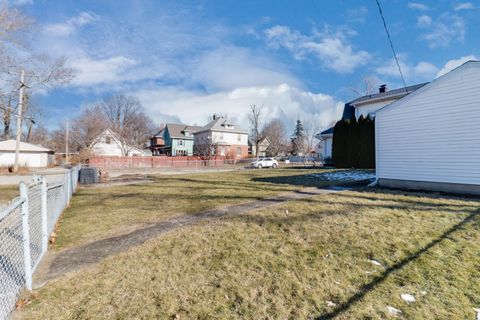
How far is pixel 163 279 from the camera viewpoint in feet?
10.5

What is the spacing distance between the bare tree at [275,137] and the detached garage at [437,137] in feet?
155

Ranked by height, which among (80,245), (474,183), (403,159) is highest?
(403,159)

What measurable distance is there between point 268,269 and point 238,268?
1.37 feet

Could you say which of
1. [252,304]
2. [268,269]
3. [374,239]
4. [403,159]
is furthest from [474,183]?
[252,304]

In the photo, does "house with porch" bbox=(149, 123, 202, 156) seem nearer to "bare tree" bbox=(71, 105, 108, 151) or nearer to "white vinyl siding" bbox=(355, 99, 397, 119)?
"bare tree" bbox=(71, 105, 108, 151)

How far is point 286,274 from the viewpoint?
331 cm

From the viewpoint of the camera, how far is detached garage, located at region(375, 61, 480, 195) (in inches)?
320

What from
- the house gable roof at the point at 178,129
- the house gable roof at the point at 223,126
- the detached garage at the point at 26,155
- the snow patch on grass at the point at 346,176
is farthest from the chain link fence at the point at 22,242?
the house gable roof at the point at 178,129

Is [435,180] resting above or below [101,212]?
above

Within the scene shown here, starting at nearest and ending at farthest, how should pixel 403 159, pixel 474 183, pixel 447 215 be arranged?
pixel 447 215
pixel 474 183
pixel 403 159

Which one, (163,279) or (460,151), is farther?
(460,151)

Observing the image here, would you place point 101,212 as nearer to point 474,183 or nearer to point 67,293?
point 67,293

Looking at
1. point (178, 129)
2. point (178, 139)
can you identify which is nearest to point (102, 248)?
point (178, 139)

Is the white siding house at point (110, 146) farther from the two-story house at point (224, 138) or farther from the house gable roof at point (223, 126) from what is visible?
the house gable roof at point (223, 126)
